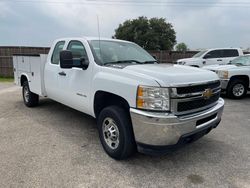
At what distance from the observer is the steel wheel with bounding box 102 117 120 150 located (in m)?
3.37

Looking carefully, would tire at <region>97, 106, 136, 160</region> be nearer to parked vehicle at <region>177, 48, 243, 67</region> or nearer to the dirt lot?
the dirt lot

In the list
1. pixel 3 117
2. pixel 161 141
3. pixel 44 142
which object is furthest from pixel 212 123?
pixel 3 117

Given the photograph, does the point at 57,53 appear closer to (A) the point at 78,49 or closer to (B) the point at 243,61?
(A) the point at 78,49

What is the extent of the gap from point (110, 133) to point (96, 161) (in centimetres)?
47

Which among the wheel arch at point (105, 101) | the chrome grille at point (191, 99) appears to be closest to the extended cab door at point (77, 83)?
the wheel arch at point (105, 101)

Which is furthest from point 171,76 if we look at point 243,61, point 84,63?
point 243,61

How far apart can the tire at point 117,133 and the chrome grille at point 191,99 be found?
0.73m

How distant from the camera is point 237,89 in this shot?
8234 mm

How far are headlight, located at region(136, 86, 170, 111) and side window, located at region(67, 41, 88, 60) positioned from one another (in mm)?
1643

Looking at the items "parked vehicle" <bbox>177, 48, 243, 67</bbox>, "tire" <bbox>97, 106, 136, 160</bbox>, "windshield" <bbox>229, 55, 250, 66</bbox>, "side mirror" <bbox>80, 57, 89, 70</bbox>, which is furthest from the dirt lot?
"parked vehicle" <bbox>177, 48, 243, 67</bbox>

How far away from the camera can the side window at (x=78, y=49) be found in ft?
13.7

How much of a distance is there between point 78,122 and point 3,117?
201 centimetres

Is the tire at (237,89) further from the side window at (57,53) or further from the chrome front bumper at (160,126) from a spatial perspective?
the side window at (57,53)

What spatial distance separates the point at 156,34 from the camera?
44281 mm
